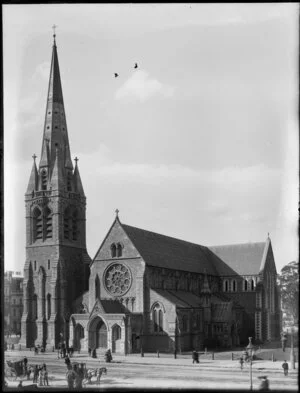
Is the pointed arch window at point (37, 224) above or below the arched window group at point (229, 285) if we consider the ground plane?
above

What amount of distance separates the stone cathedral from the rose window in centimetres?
12

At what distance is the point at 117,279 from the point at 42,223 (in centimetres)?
1322

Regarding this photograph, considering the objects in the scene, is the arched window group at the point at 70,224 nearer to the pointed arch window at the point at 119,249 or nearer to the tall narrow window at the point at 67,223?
the tall narrow window at the point at 67,223

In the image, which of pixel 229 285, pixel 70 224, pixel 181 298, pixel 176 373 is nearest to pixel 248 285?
pixel 229 285

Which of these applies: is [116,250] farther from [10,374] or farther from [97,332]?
[10,374]

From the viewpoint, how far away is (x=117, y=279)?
6444 cm

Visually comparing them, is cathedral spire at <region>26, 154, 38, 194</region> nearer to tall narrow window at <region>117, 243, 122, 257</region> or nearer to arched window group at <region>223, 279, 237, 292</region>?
tall narrow window at <region>117, 243, 122, 257</region>

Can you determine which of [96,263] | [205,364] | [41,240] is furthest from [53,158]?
[205,364]

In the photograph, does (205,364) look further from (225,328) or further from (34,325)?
(34,325)

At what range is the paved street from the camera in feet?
110

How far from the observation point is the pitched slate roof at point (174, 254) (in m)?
65.5

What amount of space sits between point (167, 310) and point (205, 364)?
1404cm

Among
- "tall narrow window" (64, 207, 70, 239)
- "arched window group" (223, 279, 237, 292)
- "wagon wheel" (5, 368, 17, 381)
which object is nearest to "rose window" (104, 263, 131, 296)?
"tall narrow window" (64, 207, 70, 239)

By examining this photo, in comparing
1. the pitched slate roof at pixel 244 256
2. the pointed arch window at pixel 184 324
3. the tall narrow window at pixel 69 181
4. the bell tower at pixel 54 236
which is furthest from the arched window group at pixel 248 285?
the tall narrow window at pixel 69 181
